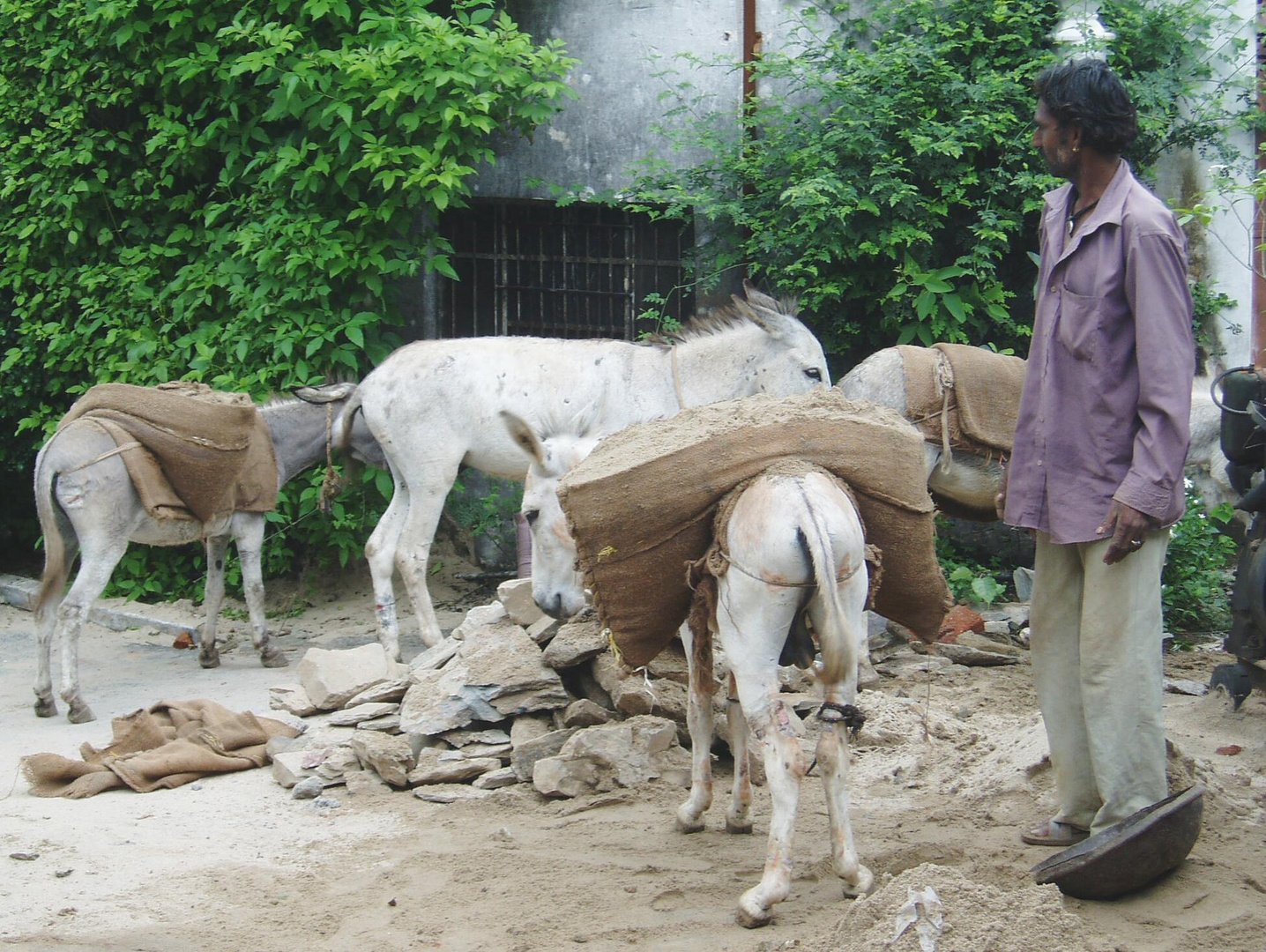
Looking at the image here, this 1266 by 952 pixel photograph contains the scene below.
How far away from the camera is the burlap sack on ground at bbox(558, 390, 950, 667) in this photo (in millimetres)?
3662

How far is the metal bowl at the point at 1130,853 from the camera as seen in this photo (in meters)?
3.31

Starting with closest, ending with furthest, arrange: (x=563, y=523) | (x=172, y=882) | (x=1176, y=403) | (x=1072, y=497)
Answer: (x=1176, y=403)
(x=1072, y=497)
(x=172, y=882)
(x=563, y=523)

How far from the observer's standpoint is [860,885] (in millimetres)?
3568

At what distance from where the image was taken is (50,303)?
966cm

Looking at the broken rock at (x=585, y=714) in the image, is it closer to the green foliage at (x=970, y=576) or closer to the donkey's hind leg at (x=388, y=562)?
the donkey's hind leg at (x=388, y=562)

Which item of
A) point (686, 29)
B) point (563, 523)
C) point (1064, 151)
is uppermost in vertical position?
point (686, 29)

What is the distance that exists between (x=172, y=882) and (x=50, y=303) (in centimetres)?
692

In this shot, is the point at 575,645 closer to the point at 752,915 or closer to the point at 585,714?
the point at 585,714

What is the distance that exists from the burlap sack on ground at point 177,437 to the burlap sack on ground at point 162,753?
60.9 inches

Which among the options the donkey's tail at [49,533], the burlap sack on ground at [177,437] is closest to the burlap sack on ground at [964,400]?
the burlap sack on ground at [177,437]

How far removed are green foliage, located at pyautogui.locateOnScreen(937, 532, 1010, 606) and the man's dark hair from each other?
366 centimetres

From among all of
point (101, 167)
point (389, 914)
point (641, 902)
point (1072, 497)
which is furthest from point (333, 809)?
point (101, 167)

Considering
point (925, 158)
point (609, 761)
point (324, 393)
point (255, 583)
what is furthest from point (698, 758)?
point (925, 158)

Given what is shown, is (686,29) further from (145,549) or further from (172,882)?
(172,882)
